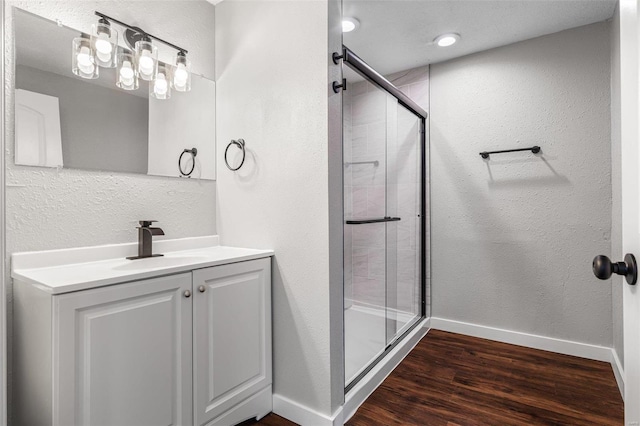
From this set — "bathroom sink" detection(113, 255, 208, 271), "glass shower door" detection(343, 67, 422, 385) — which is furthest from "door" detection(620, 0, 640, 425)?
"bathroom sink" detection(113, 255, 208, 271)

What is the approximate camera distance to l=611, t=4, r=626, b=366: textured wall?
6.42 feet

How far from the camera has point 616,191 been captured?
2074 millimetres

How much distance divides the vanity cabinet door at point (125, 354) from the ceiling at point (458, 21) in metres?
2.02

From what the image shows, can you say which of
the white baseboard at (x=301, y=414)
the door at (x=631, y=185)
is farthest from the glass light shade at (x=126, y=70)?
the door at (x=631, y=185)

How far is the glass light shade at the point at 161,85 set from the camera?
1.77m

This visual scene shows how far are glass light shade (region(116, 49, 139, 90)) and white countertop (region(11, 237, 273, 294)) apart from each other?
31.9 inches

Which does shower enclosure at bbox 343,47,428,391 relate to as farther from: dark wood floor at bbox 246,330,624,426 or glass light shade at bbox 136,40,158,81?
glass light shade at bbox 136,40,158,81

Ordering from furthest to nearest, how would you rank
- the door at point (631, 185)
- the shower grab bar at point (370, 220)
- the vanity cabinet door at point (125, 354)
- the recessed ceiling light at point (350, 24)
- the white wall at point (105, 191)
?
the recessed ceiling light at point (350, 24) < the shower grab bar at point (370, 220) < the white wall at point (105, 191) < the vanity cabinet door at point (125, 354) < the door at point (631, 185)

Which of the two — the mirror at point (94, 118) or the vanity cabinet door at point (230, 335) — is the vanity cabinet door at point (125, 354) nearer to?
the vanity cabinet door at point (230, 335)

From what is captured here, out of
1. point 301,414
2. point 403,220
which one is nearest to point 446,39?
point 403,220

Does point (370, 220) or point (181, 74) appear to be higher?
point (181, 74)

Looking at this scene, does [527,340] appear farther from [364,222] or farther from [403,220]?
[364,222]

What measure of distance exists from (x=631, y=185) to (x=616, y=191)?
1891mm

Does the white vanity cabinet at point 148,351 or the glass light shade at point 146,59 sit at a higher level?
the glass light shade at point 146,59
